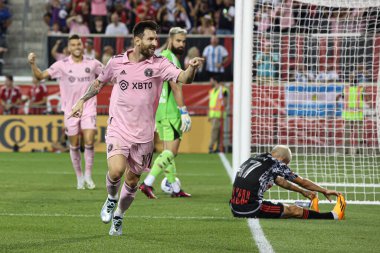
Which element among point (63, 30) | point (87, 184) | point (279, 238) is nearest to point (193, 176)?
point (87, 184)

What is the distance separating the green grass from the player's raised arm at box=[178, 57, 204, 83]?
1.51 meters

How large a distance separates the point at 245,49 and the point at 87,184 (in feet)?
10.9

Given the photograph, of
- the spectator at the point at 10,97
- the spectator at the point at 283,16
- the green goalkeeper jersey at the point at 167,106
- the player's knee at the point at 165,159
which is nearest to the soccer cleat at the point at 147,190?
the player's knee at the point at 165,159

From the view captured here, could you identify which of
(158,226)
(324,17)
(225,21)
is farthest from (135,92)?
(225,21)

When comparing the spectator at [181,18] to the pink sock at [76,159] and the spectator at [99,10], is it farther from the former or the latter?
the pink sock at [76,159]

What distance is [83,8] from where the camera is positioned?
100 feet

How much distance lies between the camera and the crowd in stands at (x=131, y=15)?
3006cm

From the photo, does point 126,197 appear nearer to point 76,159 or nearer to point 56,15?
point 76,159

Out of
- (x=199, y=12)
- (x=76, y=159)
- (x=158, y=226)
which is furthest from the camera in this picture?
(x=199, y=12)

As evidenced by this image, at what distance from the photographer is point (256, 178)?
37.5 ft

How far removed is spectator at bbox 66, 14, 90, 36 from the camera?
2986 cm

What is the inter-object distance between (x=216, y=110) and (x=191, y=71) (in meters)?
17.6

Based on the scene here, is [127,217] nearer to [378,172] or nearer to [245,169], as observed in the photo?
[245,169]

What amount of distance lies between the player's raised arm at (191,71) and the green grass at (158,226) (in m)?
1.51
